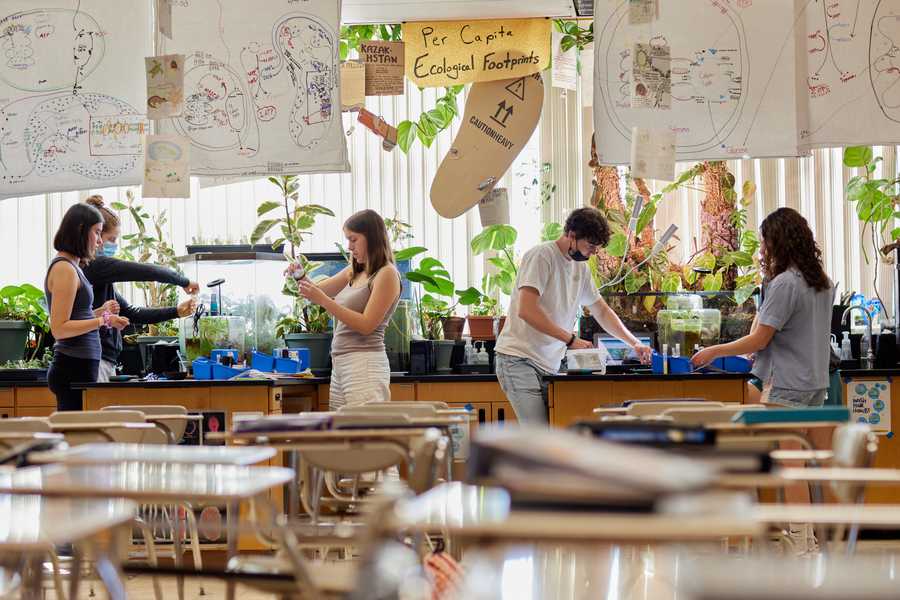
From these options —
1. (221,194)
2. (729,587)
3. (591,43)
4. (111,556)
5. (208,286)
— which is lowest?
(111,556)

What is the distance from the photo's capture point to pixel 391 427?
3.16m

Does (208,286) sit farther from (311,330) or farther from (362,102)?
(362,102)

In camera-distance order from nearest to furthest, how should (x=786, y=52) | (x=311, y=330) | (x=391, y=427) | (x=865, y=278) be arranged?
(x=391, y=427) → (x=786, y=52) → (x=311, y=330) → (x=865, y=278)

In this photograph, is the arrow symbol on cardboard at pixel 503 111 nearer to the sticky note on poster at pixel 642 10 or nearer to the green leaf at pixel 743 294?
the sticky note on poster at pixel 642 10

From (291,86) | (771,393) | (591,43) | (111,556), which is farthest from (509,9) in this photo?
(111,556)

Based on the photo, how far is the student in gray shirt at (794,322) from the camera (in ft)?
16.2

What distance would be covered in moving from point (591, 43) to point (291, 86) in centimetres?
189

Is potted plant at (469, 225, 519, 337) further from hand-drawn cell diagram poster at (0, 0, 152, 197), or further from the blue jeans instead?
hand-drawn cell diagram poster at (0, 0, 152, 197)

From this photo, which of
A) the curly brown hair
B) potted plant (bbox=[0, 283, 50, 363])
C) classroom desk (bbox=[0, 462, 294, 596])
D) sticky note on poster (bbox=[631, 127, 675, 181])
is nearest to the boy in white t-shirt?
sticky note on poster (bbox=[631, 127, 675, 181])

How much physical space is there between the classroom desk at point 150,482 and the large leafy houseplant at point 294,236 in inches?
144

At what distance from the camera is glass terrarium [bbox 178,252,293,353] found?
6414 millimetres

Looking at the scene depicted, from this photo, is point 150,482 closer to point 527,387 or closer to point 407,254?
point 527,387

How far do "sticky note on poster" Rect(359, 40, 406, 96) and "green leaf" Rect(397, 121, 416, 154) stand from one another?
1.29 metres

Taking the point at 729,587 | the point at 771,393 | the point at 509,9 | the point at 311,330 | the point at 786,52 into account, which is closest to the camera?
the point at 729,587
